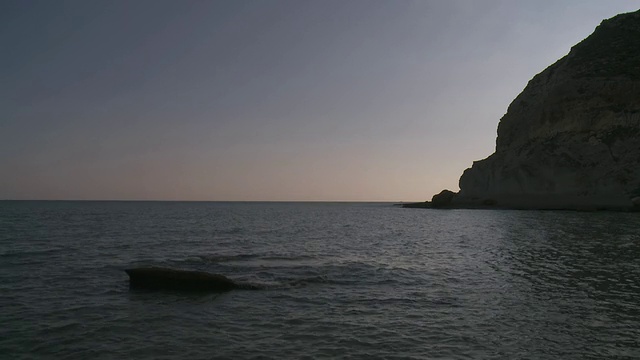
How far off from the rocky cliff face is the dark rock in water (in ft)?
240

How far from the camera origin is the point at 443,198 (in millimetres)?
119438

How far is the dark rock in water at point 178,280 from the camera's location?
16.8m

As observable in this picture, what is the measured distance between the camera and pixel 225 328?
1194 cm

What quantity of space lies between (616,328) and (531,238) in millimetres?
25559

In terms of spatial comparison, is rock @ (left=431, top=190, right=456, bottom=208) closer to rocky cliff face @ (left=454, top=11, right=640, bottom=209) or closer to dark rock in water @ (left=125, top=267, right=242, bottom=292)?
rocky cliff face @ (left=454, top=11, right=640, bottom=209)

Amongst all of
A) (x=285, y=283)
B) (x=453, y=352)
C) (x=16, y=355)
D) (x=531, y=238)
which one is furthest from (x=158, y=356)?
(x=531, y=238)

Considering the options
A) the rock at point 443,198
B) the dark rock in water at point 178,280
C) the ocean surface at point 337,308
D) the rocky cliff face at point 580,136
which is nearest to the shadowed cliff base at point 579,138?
the rocky cliff face at point 580,136

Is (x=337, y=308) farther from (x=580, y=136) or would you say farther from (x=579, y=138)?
(x=580, y=136)

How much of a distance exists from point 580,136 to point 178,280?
84999 mm

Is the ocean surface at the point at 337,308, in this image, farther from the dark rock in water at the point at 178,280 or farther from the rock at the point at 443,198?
the rock at the point at 443,198

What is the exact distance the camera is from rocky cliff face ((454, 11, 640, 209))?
7569cm

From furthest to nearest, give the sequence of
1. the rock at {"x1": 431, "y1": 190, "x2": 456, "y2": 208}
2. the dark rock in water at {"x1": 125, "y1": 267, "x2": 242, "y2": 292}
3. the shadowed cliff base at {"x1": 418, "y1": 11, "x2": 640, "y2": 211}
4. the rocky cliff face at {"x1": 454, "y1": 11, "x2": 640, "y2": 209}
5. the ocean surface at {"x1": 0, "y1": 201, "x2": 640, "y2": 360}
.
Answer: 1. the rock at {"x1": 431, "y1": 190, "x2": 456, "y2": 208}
2. the rocky cliff face at {"x1": 454, "y1": 11, "x2": 640, "y2": 209}
3. the shadowed cliff base at {"x1": 418, "y1": 11, "x2": 640, "y2": 211}
4. the dark rock in water at {"x1": 125, "y1": 267, "x2": 242, "y2": 292}
5. the ocean surface at {"x1": 0, "y1": 201, "x2": 640, "y2": 360}

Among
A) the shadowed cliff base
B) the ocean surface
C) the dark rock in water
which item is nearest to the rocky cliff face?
the shadowed cliff base

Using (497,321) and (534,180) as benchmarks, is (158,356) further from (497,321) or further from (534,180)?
(534,180)
